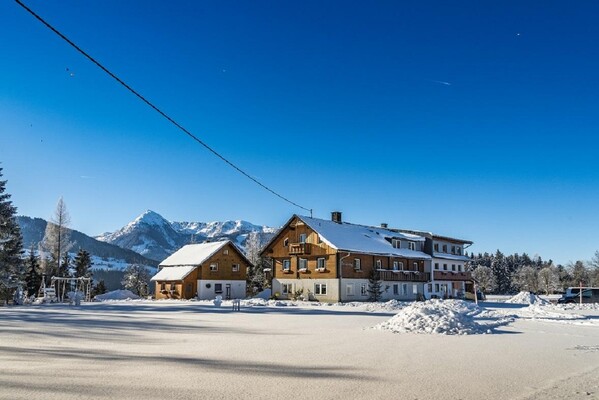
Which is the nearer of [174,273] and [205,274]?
[174,273]

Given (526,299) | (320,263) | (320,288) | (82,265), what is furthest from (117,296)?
(526,299)

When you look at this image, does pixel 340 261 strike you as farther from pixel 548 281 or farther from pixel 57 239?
pixel 548 281

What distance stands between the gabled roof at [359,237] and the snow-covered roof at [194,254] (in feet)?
27.5

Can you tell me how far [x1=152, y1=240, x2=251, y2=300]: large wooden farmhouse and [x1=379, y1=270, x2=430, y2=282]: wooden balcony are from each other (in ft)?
60.3

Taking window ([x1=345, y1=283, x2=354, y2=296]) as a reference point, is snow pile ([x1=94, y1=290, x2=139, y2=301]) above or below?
below

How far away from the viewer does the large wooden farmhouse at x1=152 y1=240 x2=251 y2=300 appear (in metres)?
54.3

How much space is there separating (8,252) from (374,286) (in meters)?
34.4

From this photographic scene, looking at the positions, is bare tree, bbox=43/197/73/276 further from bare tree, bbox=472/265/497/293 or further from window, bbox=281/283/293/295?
bare tree, bbox=472/265/497/293

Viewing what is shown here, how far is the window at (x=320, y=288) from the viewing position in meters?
48.8

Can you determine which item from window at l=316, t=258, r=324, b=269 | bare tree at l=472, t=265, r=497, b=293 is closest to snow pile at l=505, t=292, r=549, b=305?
window at l=316, t=258, r=324, b=269

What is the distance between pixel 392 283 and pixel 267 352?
142 ft

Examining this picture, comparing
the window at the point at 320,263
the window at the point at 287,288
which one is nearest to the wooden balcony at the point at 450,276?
the window at the point at 320,263

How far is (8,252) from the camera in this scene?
39.5 metres

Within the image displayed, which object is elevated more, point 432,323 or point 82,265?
point 82,265
